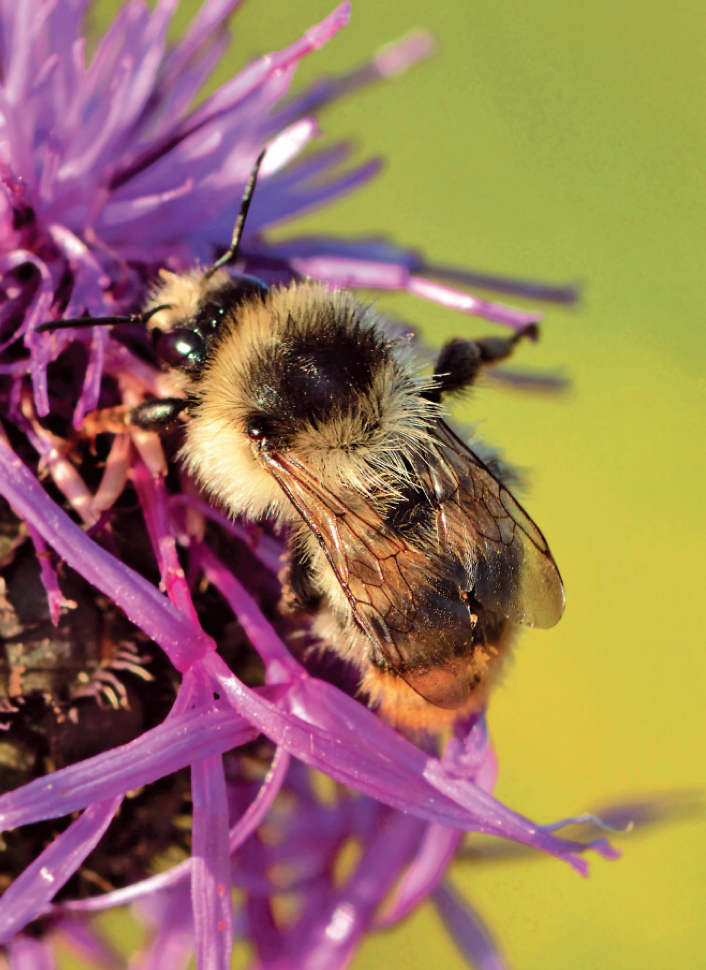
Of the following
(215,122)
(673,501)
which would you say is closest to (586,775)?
(673,501)

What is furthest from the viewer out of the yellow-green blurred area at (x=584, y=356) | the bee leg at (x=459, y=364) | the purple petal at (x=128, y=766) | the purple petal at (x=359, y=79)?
the yellow-green blurred area at (x=584, y=356)

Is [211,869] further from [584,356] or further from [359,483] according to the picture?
[584,356]

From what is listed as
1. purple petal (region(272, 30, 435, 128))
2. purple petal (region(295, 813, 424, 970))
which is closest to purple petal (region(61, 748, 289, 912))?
purple petal (region(295, 813, 424, 970))

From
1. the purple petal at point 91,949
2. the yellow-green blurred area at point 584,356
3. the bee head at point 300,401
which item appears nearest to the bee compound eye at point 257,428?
the bee head at point 300,401

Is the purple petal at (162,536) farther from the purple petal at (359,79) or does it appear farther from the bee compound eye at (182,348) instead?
the purple petal at (359,79)

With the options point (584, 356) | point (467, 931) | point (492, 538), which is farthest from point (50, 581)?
point (584, 356)

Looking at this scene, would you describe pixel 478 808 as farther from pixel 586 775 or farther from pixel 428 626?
pixel 586 775
